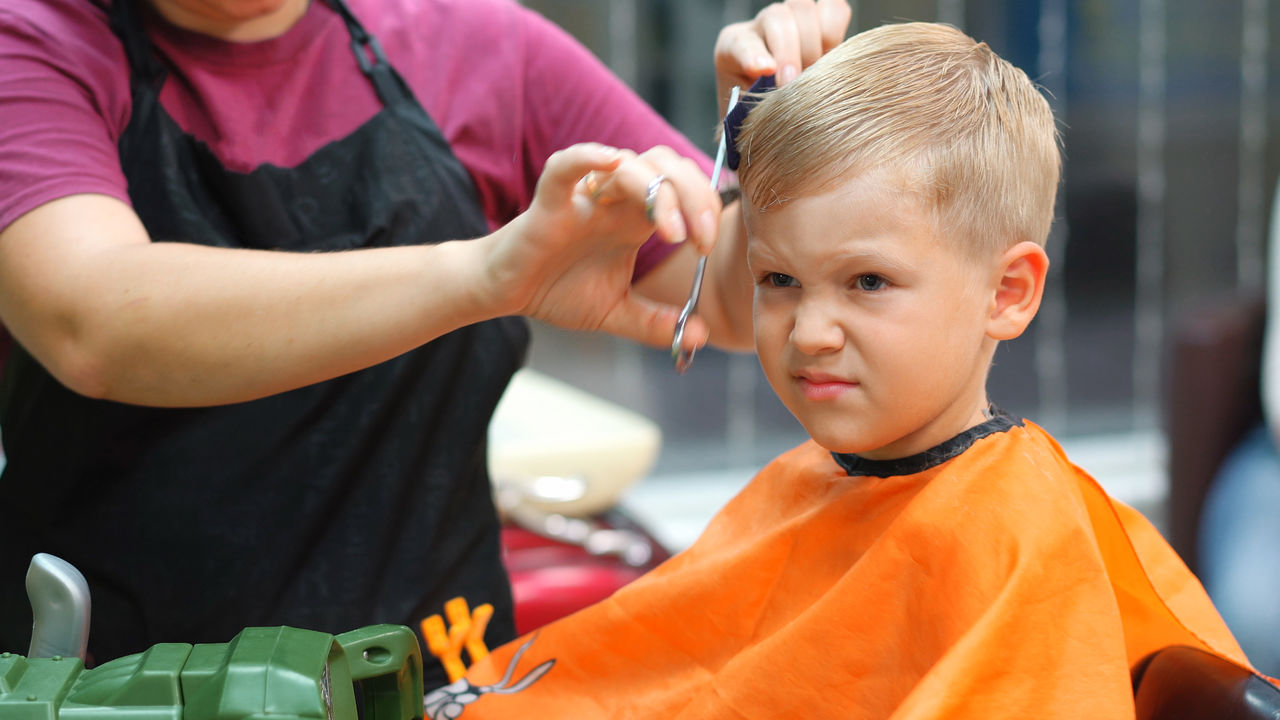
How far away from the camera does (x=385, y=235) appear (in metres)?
1.29

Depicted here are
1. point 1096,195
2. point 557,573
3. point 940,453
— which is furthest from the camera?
point 1096,195

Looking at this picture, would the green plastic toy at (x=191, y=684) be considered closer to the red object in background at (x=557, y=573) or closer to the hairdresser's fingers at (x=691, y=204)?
the hairdresser's fingers at (x=691, y=204)

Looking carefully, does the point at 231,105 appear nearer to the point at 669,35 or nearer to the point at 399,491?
the point at 399,491

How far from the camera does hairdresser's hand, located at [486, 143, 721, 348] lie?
905 millimetres

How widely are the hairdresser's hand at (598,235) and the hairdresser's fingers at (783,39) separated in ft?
0.80

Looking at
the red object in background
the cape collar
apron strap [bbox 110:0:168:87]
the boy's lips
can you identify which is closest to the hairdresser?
apron strap [bbox 110:0:168:87]

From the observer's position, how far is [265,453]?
1262 mm

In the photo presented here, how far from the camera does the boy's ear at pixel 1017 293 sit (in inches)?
41.9

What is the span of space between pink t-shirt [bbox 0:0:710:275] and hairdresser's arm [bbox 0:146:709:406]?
0.23 feet

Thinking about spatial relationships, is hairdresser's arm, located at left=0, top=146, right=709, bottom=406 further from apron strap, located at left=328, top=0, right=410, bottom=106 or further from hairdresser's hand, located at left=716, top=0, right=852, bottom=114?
apron strap, located at left=328, top=0, right=410, bottom=106

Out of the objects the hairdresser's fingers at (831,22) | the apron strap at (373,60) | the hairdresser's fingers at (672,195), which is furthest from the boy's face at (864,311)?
the apron strap at (373,60)

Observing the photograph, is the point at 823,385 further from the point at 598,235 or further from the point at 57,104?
the point at 57,104

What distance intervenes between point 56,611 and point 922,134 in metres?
0.82

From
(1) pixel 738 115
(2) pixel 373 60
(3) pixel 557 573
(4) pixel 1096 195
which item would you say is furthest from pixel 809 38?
(4) pixel 1096 195
